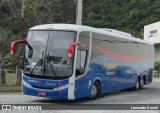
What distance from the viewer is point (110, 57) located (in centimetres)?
1867

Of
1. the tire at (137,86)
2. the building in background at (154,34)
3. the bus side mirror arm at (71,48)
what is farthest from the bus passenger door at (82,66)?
the building in background at (154,34)

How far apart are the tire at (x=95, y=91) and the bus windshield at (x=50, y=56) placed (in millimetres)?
2332

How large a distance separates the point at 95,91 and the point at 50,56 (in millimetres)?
3118

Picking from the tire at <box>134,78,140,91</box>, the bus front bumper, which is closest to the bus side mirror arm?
the bus front bumper

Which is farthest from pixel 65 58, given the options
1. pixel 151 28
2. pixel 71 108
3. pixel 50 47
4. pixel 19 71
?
pixel 151 28

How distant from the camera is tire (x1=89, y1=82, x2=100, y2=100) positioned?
657 inches

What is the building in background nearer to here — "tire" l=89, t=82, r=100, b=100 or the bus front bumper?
"tire" l=89, t=82, r=100, b=100

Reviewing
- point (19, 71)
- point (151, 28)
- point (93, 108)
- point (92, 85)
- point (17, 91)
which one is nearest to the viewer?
point (93, 108)

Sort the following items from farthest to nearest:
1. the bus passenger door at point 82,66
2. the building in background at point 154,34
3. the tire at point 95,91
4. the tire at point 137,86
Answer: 1. the building in background at point 154,34
2. the tire at point 137,86
3. the tire at point 95,91
4. the bus passenger door at point 82,66

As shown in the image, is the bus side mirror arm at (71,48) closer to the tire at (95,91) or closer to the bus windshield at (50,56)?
the bus windshield at (50,56)

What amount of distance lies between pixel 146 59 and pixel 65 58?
1144cm

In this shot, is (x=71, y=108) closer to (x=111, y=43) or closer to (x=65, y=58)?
(x=65, y=58)

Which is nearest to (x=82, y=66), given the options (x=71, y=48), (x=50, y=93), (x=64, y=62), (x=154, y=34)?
(x=64, y=62)

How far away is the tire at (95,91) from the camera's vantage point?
16.7 m
